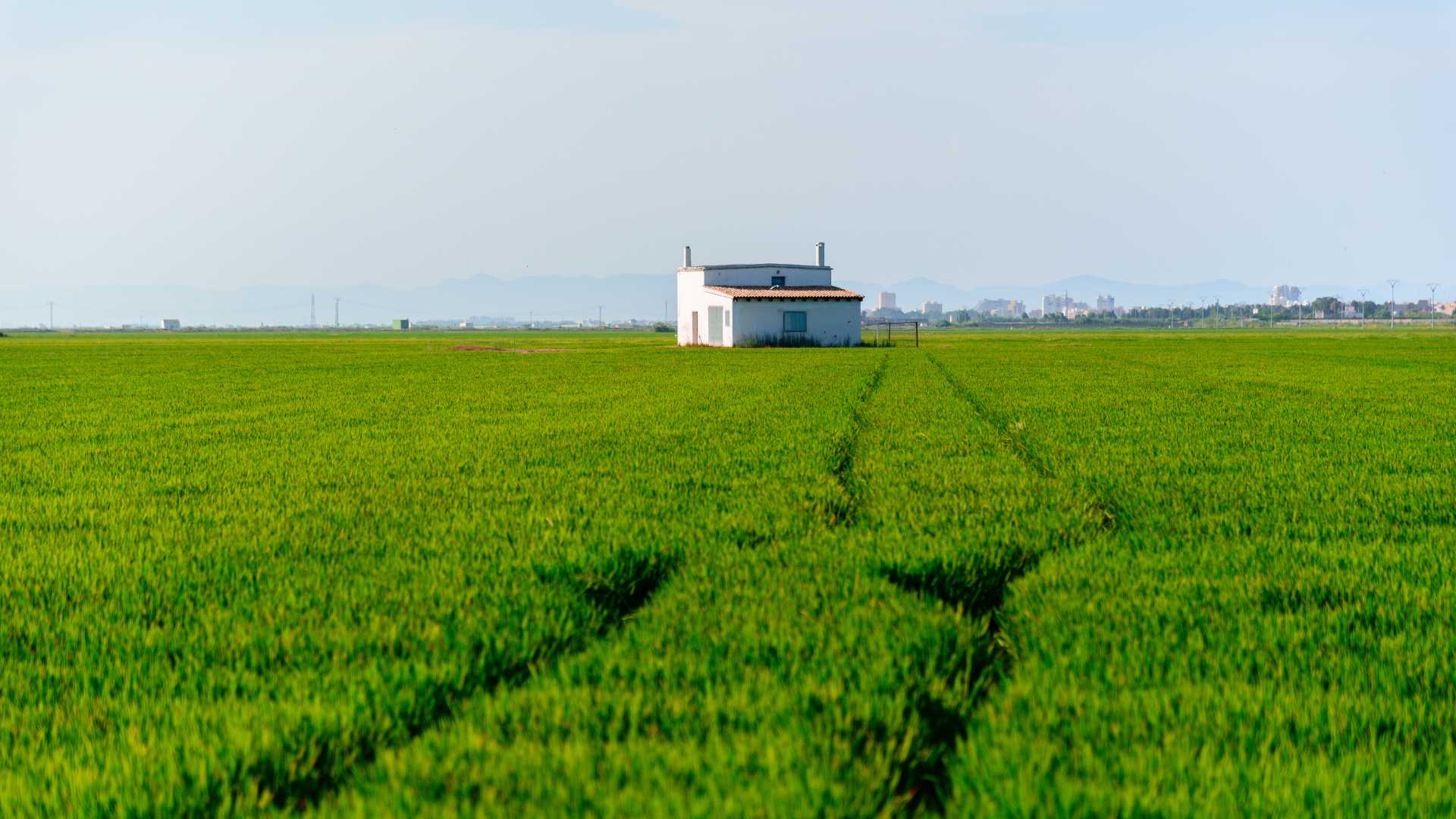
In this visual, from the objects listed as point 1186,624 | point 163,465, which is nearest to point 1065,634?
point 1186,624

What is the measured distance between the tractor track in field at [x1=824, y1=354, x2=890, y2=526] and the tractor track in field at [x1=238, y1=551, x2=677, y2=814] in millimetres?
2172

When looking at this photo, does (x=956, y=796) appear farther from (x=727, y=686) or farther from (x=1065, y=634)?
(x=1065, y=634)

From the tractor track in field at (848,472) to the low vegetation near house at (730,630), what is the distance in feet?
0.24

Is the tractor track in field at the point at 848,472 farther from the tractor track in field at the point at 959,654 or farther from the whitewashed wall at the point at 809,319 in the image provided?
the whitewashed wall at the point at 809,319

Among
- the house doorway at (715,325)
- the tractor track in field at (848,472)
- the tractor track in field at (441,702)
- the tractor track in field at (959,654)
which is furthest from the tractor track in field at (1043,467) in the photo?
the house doorway at (715,325)

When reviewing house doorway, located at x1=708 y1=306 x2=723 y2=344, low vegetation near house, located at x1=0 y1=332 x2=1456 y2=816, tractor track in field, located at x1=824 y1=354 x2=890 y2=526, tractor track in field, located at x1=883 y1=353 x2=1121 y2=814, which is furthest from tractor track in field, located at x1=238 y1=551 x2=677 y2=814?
house doorway, located at x1=708 y1=306 x2=723 y2=344

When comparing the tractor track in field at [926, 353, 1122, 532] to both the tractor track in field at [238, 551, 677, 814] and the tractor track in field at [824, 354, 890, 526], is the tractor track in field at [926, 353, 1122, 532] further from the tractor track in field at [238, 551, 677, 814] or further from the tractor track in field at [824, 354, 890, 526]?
the tractor track in field at [238, 551, 677, 814]

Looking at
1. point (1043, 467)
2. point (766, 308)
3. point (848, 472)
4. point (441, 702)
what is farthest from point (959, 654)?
point (766, 308)

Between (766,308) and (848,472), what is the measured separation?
4360 centimetres

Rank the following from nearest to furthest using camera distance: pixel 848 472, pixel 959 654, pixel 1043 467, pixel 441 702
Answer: pixel 441 702 < pixel 959 654 < pixel 848 472 < pixel 1043 467

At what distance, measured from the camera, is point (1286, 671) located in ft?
13.3

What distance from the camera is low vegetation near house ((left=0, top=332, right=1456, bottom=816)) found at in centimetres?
312

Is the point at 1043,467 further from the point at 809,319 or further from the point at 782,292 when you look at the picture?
the point at 782,292

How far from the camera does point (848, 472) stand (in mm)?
9844
